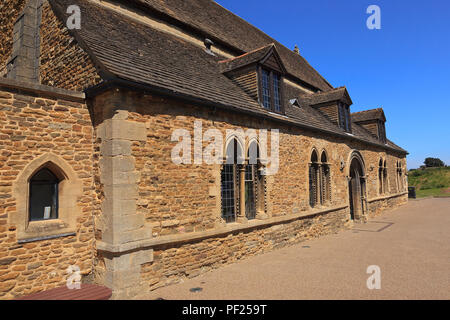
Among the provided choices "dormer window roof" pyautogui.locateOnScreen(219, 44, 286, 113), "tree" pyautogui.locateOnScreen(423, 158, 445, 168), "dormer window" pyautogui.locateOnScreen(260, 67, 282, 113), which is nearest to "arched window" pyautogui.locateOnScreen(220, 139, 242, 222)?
"dormer window roof" pyautogui.locateOnScreen(219, 44, 286, 113)

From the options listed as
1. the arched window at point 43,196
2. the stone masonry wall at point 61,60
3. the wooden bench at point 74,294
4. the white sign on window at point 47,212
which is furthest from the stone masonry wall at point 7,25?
the wooden bench at point 74,294

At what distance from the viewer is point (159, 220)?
6.59 m

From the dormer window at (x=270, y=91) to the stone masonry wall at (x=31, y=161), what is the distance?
244 inches

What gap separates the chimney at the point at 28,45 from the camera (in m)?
8.38

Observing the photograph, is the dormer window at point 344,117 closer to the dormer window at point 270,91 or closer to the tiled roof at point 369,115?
the dormer window at point 270,91

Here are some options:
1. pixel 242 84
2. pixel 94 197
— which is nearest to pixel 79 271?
pixel 94 197

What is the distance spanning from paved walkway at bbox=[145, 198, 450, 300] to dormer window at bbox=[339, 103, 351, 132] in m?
6.58

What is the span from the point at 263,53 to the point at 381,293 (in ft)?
26.5

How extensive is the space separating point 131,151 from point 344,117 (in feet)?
43.5

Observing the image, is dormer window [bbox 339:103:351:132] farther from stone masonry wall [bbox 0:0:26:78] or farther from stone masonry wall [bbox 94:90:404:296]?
stone masonry wall [bbox 0:0:26:78]

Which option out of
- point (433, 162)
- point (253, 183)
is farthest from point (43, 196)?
point (433, 162)

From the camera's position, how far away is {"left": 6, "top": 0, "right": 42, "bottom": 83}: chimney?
838cm

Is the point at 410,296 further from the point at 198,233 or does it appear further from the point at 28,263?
the point at 28,263

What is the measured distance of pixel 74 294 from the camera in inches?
222
